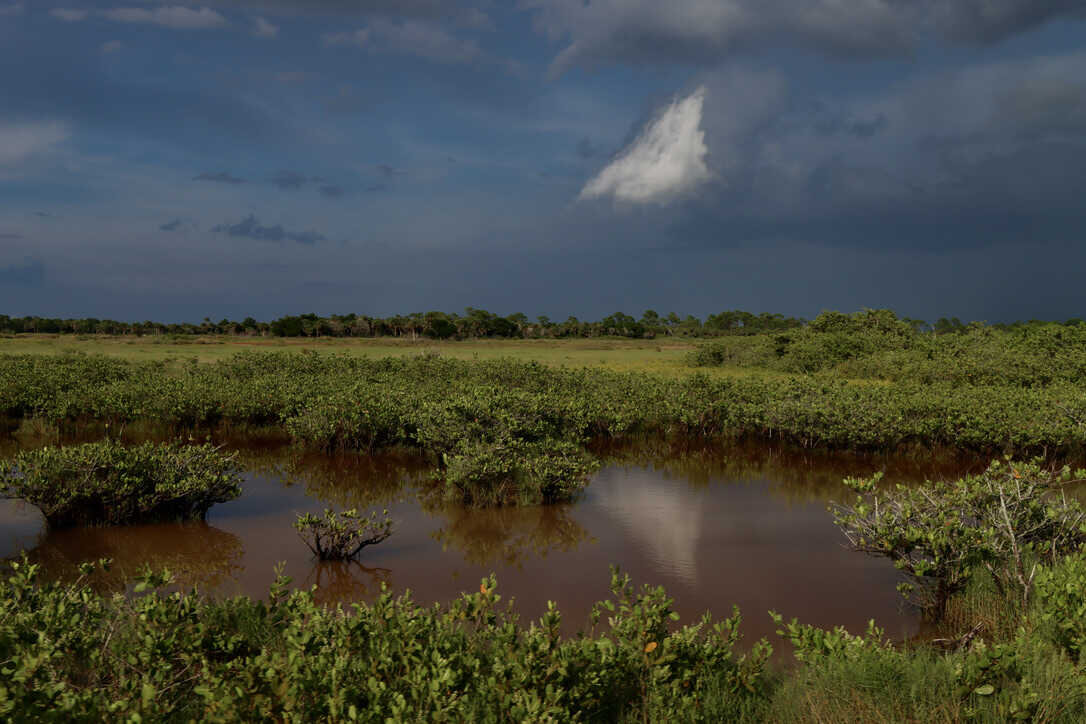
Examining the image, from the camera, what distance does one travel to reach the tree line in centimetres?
9444

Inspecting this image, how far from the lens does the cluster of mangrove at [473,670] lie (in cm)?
341

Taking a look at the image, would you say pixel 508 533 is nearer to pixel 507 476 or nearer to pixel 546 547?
pixel 546 547

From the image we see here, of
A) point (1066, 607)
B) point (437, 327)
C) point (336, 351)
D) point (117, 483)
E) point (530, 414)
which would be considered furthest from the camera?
point (437, 327)

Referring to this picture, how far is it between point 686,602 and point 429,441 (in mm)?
6347

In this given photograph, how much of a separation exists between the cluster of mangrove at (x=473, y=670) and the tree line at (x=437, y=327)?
3372 inches

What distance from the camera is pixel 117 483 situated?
9078mm

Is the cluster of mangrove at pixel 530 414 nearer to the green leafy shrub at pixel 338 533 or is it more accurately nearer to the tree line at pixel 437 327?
the green leafy shrub at pixel 338 533

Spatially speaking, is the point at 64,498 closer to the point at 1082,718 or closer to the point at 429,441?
the point at 429,441

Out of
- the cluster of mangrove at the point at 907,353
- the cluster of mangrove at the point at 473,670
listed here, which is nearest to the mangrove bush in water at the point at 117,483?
the cluster of mangrove at the point at 473,670

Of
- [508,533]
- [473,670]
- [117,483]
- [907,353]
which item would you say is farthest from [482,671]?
[907,353]

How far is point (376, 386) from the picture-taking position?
648 inches

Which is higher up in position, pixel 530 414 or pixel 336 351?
pixel 336 351

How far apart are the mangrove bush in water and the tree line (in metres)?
79.7

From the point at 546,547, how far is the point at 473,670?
5.23 m
